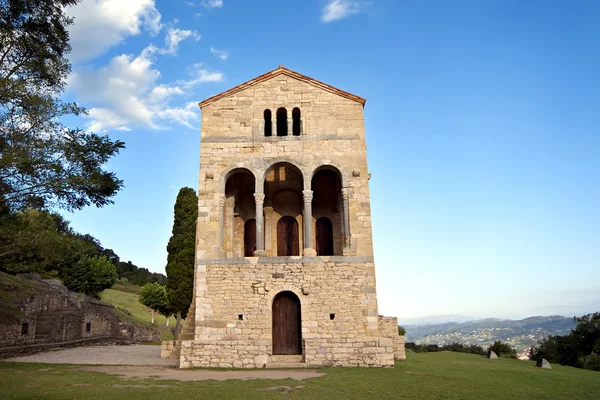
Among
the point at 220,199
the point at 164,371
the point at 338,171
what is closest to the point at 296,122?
the point at 338,171

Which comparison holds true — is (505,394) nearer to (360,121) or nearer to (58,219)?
(360,121)

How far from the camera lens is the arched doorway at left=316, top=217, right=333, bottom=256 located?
19891mm

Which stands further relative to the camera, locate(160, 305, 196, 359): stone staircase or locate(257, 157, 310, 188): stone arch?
locate(257, 157, 310, 188): stone arch

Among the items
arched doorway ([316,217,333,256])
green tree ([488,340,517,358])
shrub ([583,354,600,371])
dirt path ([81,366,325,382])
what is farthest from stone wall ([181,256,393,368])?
green tree ([488,340,517,358])

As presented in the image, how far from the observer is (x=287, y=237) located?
66.4 ft

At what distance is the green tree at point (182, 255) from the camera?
27.3 m

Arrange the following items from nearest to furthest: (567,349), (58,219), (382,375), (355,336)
Answer: (382,375)
(355,336)
(567,349)
(58,219)

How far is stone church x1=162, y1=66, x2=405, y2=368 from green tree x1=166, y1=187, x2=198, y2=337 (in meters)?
9.42

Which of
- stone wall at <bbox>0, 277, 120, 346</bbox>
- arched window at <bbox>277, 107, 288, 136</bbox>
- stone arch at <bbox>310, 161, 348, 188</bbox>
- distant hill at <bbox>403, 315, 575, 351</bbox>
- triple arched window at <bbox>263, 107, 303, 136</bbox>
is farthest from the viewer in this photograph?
distant hill at <bbox>403, 315, 575, 351</bbox>

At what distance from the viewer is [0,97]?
11016 mm

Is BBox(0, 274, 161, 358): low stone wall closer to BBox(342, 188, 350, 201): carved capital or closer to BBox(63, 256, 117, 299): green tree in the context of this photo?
BBox(63, 256, 117, 299): green tree

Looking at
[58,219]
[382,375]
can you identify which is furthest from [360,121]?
[58,219]

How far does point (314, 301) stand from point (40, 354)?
41.3 ft

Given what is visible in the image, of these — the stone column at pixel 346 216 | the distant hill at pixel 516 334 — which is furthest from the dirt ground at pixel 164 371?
the distant hill at pixel 516 334
